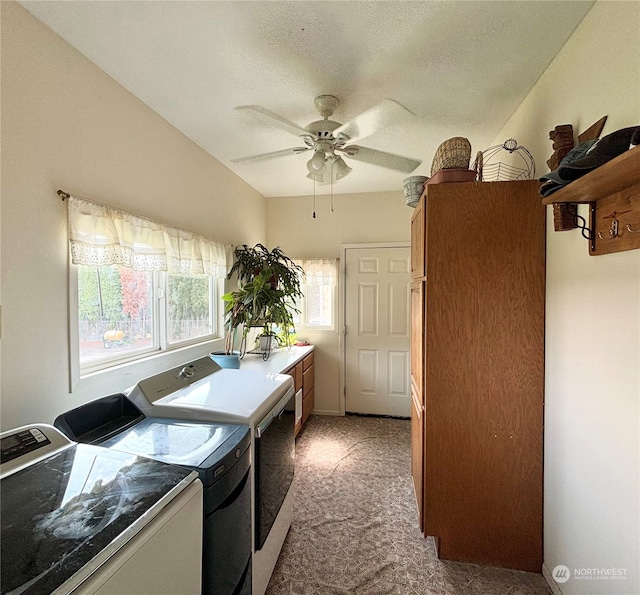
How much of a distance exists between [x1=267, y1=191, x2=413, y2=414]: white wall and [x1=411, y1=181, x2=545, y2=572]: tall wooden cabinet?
6.53ft

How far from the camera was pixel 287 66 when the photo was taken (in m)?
→ 1.60

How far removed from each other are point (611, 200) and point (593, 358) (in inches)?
23.5

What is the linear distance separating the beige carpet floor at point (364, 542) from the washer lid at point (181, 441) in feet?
3.10

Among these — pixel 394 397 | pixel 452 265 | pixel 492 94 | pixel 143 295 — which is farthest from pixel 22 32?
pixel 394 397

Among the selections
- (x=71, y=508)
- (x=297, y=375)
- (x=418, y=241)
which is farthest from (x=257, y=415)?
(x=297, y=375)

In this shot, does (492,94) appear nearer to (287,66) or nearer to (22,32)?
(287,66)

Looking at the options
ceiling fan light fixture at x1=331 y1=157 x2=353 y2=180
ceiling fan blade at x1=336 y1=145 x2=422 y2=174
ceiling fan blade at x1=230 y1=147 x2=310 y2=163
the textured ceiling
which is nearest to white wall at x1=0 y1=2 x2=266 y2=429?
the textured ceiling

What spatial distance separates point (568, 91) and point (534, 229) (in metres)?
0.61

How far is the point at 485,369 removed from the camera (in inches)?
64.9

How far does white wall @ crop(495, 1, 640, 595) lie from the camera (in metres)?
1.07

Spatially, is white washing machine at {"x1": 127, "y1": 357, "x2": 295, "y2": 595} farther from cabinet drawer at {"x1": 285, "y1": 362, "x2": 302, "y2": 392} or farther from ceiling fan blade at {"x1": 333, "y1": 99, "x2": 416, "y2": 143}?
ceiling fan blade at {"x1": 333, "y1": 99, "x2": 416, "y2": 143}

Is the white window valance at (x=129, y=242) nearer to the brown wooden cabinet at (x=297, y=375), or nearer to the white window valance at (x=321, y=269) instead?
the brown wooden cabinet at (x=297, y=375)

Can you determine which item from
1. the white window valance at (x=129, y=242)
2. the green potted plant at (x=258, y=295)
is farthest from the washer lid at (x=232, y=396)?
the green potted plant at (x=258, y=295)

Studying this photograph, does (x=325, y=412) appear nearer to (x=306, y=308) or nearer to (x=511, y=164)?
(x=306, y=308)
